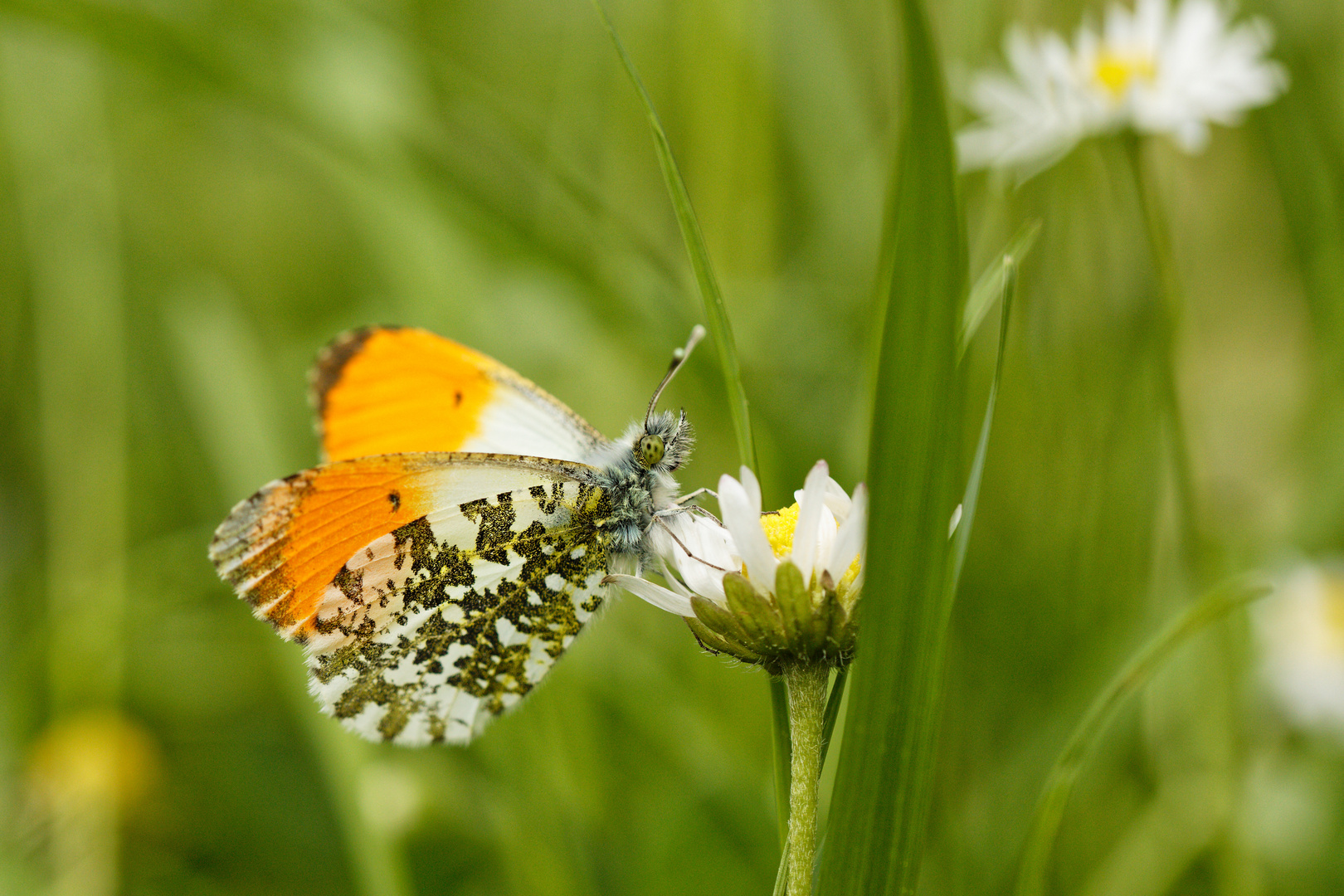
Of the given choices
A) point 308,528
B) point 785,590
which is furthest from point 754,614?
point 308,528

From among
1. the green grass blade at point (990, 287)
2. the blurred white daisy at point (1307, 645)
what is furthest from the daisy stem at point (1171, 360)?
the blurred white daisy at point (1307, 645)

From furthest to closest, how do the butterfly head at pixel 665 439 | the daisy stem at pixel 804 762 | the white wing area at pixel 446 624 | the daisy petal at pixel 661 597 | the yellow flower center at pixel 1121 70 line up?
the yellow flower center at pixel 1121 70
the butterfly head at pixel 665 439
the white wing area at pixel 446 624
the daisy petal at pixel 661 597
the daisy stem at pixel 804 762

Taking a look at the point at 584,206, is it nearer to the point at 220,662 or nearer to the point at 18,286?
the point at 220,662

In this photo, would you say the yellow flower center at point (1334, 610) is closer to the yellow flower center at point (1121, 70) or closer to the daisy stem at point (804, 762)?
the yellow flower center at point (1121, 70)

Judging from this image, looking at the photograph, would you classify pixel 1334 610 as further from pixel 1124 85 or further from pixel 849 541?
pixel 849 541

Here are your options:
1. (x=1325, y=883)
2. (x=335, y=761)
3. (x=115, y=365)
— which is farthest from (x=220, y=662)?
(x=1325, y=883)

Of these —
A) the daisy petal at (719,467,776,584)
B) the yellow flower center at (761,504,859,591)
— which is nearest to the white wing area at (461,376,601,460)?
the yellow flower center at (761,504,859,591)
